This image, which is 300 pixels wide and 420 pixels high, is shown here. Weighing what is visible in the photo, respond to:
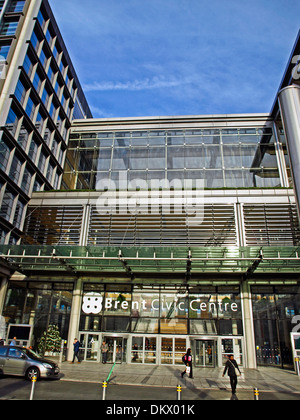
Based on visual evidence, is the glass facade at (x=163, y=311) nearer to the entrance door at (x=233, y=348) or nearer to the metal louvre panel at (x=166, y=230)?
the entrance door at (x=233, y=348)

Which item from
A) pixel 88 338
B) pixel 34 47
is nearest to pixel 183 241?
pixel 88 338

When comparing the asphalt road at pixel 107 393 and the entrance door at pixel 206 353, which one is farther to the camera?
the entrance door at pixel 206 353

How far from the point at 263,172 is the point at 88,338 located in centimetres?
2129

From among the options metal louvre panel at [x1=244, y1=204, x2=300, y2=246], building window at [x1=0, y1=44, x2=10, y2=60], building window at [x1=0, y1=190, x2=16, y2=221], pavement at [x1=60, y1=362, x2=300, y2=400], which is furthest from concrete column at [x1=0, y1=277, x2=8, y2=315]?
metal louvre panel at [x1=244, y1=204, x2=300, y2=246]

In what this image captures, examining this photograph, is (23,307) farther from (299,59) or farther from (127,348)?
(299,59)

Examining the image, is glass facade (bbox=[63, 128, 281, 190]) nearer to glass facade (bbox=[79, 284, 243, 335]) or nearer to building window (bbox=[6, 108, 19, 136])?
building window (bbox=[6, 108, 19, 136])

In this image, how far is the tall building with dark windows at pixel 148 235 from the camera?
21.6 metres

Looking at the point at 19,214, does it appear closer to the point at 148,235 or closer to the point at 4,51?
the point at 148,235

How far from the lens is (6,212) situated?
2456 cm

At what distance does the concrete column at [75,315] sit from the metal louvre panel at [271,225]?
535 inches

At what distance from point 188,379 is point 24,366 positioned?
26.2 ft

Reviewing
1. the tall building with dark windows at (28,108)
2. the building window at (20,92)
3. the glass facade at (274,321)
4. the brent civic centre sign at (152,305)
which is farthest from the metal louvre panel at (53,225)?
the glass facade at (274,321)

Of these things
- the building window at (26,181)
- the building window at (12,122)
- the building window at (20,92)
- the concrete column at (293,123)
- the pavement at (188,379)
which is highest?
the building window at (20,92)

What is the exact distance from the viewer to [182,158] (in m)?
31.1
